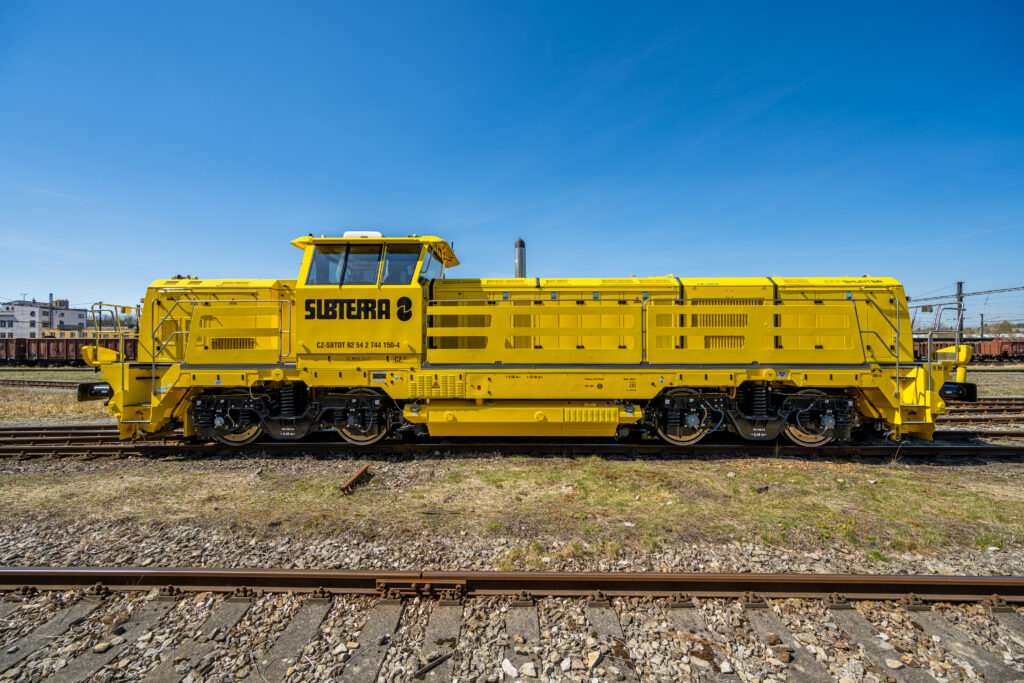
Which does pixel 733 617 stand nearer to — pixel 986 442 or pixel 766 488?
pixel 766 488

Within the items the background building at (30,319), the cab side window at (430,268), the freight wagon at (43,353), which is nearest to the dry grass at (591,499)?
the cab side window at (430,268)

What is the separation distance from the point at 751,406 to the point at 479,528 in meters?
5.51

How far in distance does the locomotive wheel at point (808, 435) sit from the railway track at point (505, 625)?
4.13 metres

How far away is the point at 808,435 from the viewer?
757 cm

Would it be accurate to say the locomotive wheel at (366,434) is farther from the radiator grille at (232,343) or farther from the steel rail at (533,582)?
the steel rail at (533,582)

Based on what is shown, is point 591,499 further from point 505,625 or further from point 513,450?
point 505,625

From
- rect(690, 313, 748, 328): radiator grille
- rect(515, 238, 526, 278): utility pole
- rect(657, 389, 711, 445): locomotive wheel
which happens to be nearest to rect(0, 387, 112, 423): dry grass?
rect(515, 238, 526, 278): utility pole

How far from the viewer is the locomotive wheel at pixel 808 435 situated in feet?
24.5

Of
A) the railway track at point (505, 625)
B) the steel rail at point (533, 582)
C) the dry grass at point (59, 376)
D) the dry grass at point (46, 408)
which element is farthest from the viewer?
the dry grass at point (59, 376)

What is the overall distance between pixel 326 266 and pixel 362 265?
0.59 metres

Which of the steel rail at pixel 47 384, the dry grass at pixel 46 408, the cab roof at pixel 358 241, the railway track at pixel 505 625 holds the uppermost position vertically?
the cab roof at pixel 358 241

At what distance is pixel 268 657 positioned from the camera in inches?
115

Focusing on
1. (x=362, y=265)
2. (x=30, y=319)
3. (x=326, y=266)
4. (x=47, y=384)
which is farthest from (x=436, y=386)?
(x=30, y=319)

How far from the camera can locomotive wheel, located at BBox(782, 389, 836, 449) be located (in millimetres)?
7480
